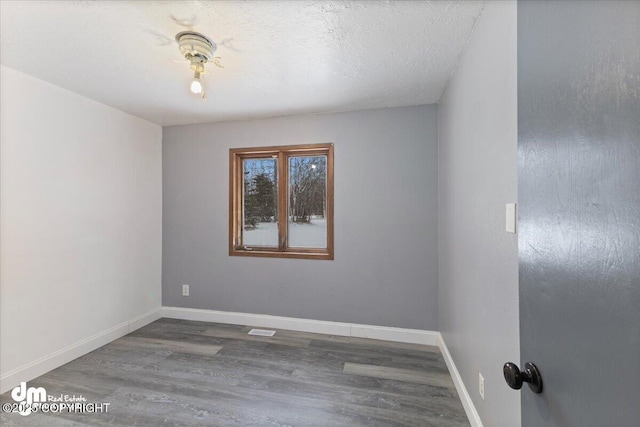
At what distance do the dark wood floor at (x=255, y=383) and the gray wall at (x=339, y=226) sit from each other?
1.37 feet

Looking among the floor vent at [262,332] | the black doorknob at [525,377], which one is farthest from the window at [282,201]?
the black doorknob at [525,377]

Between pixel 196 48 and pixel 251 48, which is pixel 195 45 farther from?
pixel 251 48

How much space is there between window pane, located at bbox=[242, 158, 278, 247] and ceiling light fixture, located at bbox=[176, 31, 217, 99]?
5.01 feet

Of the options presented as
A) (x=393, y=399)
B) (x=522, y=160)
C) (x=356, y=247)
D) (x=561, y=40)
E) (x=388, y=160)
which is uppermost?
(x=388, y=160)

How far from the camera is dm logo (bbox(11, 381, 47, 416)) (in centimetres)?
193

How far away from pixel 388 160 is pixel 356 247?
3.18 feet

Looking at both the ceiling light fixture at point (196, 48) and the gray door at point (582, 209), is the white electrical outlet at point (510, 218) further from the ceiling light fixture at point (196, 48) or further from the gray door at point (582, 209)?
the ceiling light fixture at point (196, 48)

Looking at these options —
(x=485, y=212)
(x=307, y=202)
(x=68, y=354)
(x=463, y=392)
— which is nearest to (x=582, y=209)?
(x=485, y=212)

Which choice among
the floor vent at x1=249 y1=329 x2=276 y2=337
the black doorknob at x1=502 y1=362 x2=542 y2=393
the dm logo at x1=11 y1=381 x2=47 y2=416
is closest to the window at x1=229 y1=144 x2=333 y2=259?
the floor vent at x1=249 y1=329 x2=276 y2=337

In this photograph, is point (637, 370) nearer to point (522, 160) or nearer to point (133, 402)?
point (522, 160)

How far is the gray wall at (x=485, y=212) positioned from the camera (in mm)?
1239

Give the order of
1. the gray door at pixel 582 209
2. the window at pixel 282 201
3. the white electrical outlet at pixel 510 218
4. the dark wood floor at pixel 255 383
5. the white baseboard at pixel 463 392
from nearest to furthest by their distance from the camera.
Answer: the gray door at pixel 582 209 → the white electrical outlet at pixel 510 218 → the white baseboard at pixel 463 392 → the dark wood floor at pixel 255 383 → the window at pixel 282 201

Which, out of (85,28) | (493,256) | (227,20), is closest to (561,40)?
(493,256)

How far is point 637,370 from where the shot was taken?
1.21ft
